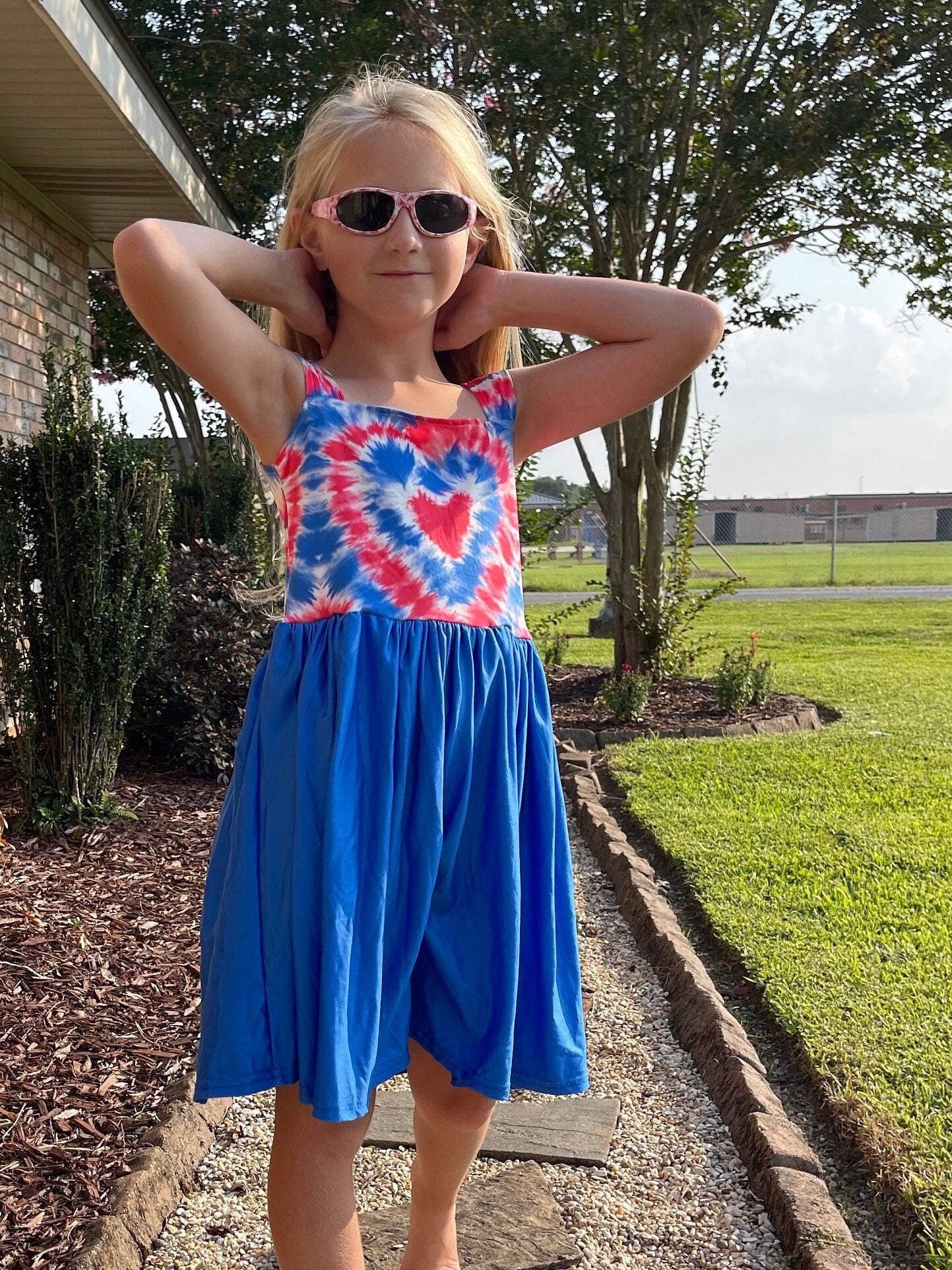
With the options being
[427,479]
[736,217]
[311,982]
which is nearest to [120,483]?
[427,479]

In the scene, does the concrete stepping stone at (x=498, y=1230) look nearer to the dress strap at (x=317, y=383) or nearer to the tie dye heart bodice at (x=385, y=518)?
the tie dye heart bodice at (x=385, y=518)

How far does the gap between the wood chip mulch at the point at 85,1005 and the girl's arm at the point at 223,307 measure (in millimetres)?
1386

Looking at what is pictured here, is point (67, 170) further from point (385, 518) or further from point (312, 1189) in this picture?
point (312, 1189)

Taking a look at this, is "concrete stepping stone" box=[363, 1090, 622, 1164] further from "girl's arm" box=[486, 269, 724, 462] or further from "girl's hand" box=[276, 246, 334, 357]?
"girl's hand" box=[276, 246, 334, 357]

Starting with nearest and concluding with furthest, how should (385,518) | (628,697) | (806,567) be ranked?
1. (385,518)
2. (628,697)
3. (806,567)

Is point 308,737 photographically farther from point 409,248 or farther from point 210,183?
point 210,183

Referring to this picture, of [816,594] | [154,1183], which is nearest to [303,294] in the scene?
[154,1183]

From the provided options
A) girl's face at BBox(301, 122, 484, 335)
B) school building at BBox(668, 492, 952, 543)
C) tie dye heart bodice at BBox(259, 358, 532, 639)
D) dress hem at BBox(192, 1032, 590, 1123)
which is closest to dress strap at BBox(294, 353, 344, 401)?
tie dye heart bodice at BBox(259, 358, 532, 639)

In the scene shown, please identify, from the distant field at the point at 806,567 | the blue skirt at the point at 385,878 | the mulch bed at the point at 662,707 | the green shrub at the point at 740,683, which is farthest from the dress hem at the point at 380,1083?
the distant field at the point at 806,567

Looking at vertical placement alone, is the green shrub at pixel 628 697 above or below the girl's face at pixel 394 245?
below

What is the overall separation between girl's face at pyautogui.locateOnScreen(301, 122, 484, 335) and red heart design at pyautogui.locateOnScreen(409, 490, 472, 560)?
276mm

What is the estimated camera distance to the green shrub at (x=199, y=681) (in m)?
5.36

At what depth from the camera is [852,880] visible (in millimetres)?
4000

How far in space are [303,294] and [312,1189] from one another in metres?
1.24
